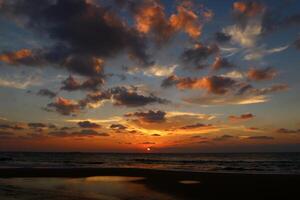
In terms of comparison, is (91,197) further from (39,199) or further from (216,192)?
(216,192)

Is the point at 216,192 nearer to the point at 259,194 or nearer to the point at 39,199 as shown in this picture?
the point at 259,194

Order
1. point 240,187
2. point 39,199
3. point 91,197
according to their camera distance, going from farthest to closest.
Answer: point 240,187
point 91,197
point 39,199

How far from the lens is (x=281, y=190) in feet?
71.4

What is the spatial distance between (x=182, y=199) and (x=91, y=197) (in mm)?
5103

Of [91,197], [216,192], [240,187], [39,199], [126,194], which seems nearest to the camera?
[39,199]

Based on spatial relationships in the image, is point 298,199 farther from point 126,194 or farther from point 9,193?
point 9,193

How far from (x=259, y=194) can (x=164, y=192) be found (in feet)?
19.5

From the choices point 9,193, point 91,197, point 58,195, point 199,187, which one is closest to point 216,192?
point 199,187

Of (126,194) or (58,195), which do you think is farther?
(126,194)

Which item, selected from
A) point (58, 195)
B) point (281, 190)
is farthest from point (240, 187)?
point (58, 195)

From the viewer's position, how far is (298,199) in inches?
723

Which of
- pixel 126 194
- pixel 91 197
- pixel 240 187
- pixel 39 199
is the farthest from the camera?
pixel 240 187

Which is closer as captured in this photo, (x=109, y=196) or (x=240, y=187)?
(x=109, y=196)

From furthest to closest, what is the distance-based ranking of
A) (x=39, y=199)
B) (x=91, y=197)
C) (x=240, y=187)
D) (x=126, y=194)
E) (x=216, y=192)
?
(x=240, y=187)
(x=216, y=192)
(x=126, y=194)
(x=91, y=197)
(x=39, y=199)
